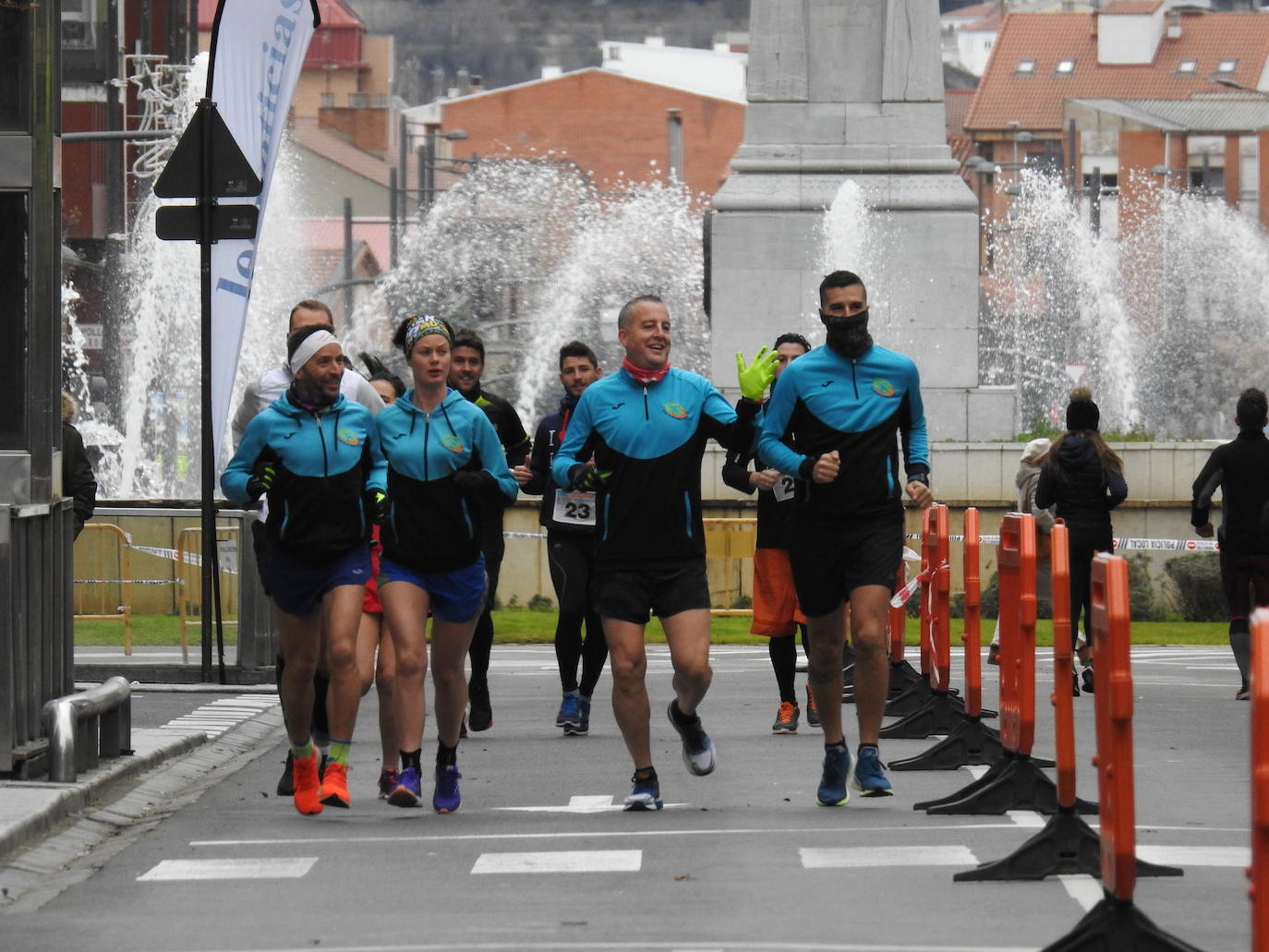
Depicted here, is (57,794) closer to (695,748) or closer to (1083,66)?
(695,748)

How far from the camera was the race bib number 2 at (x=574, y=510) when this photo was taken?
13195mm

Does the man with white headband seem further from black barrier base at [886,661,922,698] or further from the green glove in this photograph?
black barrier base at [886,661,922,698]

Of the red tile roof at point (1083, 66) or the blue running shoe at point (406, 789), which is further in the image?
the red tile roof at point (1083, 66)

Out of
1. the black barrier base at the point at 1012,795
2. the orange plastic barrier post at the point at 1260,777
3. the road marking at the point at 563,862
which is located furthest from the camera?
the black barrier base at the point at 1012,795

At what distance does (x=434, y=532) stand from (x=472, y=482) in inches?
9.3

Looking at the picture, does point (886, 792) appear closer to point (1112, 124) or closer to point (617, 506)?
point (617, 506)

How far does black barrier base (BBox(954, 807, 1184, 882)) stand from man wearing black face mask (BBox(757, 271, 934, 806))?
1864 mm

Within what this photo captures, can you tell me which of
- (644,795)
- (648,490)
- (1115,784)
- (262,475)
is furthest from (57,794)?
(1115,784)

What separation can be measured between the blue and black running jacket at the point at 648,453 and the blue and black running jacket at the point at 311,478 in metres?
0.75

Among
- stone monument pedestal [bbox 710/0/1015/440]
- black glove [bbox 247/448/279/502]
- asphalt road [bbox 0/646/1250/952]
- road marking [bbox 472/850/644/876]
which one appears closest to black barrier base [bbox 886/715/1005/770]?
asphalt road [bbox 0/646/1250/952]

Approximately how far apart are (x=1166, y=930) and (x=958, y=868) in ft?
4.40

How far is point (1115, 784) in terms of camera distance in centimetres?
689

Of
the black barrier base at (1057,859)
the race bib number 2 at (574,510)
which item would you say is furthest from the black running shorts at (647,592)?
the race bib number 2 at (574,510)

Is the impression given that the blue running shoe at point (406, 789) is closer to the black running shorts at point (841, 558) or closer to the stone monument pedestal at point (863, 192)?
the black running shorts at point (841, 558)
